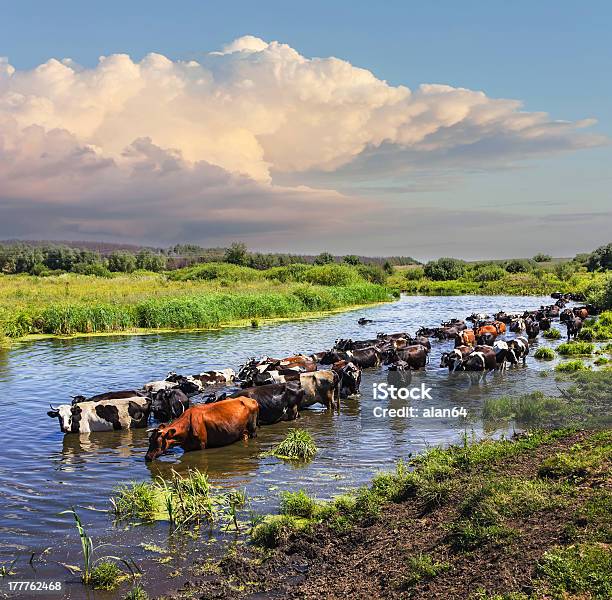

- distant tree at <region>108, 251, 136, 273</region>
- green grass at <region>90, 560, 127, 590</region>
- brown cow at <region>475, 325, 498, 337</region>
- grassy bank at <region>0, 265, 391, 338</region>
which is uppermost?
distant tree at <region>108, 251, 136, 273</region>

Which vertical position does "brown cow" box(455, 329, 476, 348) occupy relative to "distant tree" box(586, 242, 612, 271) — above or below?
below

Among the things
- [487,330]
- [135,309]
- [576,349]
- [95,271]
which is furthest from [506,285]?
[95,271]

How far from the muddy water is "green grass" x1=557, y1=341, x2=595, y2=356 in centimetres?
203

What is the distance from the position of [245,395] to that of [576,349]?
16.1 meters

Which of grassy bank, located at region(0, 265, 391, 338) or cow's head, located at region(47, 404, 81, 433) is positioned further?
grassy bank, located at region(0, 265, 391, 338)

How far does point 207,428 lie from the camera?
12.6m

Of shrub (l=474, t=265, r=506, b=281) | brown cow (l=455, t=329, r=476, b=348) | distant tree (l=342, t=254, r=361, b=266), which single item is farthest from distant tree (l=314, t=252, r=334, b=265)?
brown cow (l=455, t=329, r=476, b=348)

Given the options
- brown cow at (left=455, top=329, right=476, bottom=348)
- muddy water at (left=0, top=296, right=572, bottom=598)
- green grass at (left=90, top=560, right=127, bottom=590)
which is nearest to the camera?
green grass at (left=90, top=560, right=127, bottom=590)

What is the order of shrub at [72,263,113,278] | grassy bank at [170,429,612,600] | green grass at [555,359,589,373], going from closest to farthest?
grassy bank at [170,429,612,600] → green grass at [555,359,589,373] → shrub at [72,263,113,278]

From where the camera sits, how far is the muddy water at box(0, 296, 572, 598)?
8.62 m

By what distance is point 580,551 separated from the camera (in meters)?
6.26

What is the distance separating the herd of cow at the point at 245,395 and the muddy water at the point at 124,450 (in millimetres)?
361

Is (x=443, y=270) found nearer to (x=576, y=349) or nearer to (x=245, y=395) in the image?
(x=576, y=349)

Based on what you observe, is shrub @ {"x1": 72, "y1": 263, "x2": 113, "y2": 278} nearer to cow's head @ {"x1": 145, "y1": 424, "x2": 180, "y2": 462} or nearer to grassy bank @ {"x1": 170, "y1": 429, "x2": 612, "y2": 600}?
cow's head @ {"x1": 145, "y1": 424, "x2": 180, "y2": 462}
